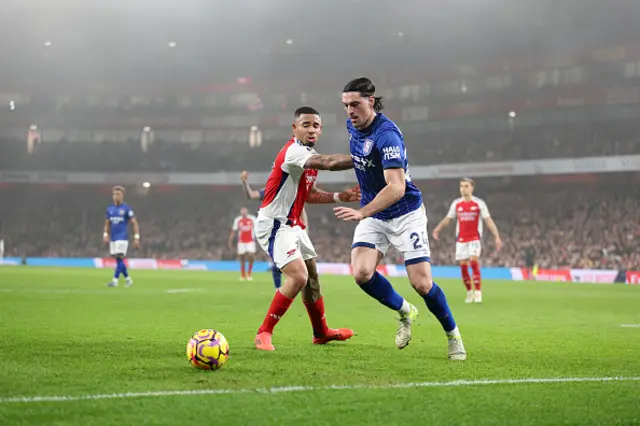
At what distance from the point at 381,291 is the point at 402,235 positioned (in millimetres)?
600

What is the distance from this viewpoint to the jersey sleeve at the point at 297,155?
24.4 ft

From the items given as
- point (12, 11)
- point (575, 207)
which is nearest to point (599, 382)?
point (575, 207)

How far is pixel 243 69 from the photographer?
52.2 meters

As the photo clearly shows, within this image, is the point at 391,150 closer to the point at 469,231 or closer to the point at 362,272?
the point at 362,272

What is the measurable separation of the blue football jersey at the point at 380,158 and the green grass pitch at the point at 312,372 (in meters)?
1.36

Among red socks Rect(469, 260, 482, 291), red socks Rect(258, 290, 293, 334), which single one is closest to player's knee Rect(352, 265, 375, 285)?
red socks Rect(258, 290, 293, 334)

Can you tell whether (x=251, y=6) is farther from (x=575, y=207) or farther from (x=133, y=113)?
(x=575, y=207)

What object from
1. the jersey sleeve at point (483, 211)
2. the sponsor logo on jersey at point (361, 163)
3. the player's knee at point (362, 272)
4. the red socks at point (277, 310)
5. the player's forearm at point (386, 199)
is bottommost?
the red socks at point (277, 310)

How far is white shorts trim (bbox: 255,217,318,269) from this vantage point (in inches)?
312

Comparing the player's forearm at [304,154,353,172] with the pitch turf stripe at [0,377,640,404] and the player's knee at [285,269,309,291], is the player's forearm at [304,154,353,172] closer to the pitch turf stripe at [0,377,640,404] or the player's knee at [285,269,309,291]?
the player's knee at [285,269,309,291]

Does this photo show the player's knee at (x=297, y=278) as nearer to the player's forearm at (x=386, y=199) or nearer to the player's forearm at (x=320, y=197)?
the player's forearm at (x=320, y=197)

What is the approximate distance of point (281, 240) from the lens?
799 cm

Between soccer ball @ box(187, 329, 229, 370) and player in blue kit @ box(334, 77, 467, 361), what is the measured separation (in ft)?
5.25

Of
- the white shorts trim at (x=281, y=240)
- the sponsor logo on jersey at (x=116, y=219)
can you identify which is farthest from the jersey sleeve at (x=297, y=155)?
the sponsor logo on jersey at (x=116, y=219)
